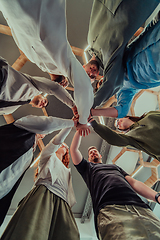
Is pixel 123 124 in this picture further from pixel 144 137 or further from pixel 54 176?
pixel 54 176

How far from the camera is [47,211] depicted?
3.13 feet

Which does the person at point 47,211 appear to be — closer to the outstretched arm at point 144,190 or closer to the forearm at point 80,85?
the forearm at point 80,85

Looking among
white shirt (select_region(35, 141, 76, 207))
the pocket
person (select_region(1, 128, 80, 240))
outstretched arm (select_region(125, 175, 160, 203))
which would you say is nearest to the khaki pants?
person (select_region(1, 128, 80, 240))

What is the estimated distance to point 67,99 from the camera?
1.35 m

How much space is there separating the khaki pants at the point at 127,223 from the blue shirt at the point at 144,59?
107 cm

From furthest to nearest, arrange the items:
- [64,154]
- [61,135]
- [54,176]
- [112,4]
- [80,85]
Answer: [64,154] → [61,135] → [54,176] → [112,4] → [80,85]

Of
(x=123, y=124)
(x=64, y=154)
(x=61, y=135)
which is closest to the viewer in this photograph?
(x=61, y=135)

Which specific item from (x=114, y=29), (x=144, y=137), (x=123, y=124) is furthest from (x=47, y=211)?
(x=114, y=29)

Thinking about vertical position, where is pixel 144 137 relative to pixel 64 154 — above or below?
above

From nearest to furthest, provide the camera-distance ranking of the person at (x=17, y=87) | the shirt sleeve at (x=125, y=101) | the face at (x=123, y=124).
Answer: the person at (x=17, y=87) → the shirt sleeve at (x=125, y=101) → the face at (x=123, y=124)

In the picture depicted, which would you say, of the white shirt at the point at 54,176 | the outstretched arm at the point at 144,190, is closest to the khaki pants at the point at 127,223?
the outstretched arm at the point at 144,190

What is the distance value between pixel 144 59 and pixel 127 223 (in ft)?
3.93

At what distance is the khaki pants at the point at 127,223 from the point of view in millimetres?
757

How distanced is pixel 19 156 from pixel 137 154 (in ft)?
9.60
